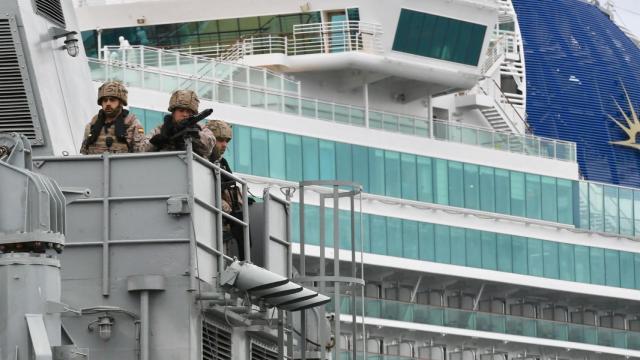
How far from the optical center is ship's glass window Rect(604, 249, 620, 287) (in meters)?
88.9

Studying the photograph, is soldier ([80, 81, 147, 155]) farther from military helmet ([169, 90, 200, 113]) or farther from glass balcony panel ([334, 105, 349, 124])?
glass balcony panel ([334, 105, 349, 124])

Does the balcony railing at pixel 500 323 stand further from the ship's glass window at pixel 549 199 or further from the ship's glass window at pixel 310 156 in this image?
the ship's glass window at pixel 310 156

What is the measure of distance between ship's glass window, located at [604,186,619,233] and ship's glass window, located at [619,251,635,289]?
106cm

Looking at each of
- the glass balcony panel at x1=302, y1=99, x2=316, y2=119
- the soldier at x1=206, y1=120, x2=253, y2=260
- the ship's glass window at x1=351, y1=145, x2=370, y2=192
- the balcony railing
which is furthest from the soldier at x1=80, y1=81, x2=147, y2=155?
the ship's glass window at x1=351, y1=145, x2=370, y2=192

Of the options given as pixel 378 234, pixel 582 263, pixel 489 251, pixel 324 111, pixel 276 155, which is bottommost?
pixel 582 263

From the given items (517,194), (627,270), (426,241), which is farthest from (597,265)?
(426,241)

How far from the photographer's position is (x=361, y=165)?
263 feet

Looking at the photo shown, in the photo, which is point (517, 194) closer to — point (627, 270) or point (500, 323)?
point (500, 323)

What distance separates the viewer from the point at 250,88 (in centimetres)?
7556

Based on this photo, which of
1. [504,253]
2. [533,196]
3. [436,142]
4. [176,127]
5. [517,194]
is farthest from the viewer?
[533,196]

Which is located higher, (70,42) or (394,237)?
(70,42)

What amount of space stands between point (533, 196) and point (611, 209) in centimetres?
503

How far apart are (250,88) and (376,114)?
7.40 metres

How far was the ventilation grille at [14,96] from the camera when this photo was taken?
23.5 meters
